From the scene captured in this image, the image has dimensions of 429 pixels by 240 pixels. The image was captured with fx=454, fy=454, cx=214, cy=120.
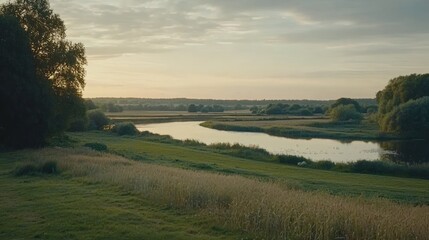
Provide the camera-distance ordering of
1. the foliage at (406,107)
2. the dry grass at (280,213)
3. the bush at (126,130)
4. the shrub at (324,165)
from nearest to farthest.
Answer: the dry grass at (280,213)
the shrub at (324,165)
the bush at (126,130)
the foliage at (406,107)

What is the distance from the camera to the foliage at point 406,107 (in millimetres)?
86062

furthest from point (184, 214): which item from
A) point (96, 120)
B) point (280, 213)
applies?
point (96, 120)

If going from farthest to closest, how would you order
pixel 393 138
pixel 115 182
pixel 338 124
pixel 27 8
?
pixel 338 124 → pixel 393 138 → pixel 27 8 → pixel 115 182

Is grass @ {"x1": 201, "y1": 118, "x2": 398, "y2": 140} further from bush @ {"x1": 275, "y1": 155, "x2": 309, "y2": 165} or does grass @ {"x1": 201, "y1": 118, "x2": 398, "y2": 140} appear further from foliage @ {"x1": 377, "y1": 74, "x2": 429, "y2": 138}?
bush @ {"x1": 275, "y1": 155, "x2": 309, "y2": 165}

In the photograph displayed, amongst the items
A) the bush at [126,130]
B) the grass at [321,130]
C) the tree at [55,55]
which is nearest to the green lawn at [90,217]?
the tree at [55,55]

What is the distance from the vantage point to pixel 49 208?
14641 millimetres

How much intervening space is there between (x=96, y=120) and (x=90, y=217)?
81314 mm

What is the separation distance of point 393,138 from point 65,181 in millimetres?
75994

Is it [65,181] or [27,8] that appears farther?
[27,8]

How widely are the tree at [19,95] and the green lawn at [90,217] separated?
68.7 feet

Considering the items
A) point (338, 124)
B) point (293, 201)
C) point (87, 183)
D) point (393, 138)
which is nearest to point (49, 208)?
point (87, 183)

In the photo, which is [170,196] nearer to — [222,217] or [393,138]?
[222,217]

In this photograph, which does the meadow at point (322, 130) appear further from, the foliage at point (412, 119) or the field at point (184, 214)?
the field at point (184, 214)

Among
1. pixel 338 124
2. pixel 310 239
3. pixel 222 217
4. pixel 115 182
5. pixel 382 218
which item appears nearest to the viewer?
pixel 310 239
